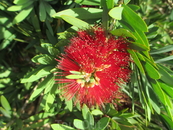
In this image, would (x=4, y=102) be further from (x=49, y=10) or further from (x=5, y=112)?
(x=49, y=10)

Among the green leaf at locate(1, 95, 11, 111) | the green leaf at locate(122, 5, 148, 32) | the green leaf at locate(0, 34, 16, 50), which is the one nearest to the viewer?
the green leaf at locate(122, 5, 148, 32)

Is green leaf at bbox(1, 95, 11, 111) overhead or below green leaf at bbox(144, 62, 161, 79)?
below

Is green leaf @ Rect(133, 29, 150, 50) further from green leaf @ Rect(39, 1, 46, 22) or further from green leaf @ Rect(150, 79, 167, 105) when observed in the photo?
green leaf @ Rect(39, 1, 46, 22)

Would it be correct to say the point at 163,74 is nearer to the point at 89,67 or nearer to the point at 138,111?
the point at 89,67

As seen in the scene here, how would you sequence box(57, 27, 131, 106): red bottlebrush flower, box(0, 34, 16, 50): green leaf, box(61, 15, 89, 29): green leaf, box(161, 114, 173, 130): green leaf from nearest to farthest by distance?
1. box(61, 15, 89, 29): green leaf
2. box(57, 27, 131, 106): red bottlebrush flower
3. box(161, 114, 173, 130): green leaf
4. box(0, 34, 16, 50): green leaf

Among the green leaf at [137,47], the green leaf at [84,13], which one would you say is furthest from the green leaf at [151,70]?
the green leaf at [84,13]

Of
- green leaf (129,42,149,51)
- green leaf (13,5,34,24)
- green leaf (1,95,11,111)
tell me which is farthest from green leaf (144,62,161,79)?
green leaf (1,95,11,111)

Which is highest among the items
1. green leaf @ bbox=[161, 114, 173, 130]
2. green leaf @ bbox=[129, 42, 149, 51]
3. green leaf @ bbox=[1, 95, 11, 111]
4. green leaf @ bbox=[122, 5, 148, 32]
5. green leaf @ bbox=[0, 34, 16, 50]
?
green leaf @ bbox=[0, 34, 16, 50]
